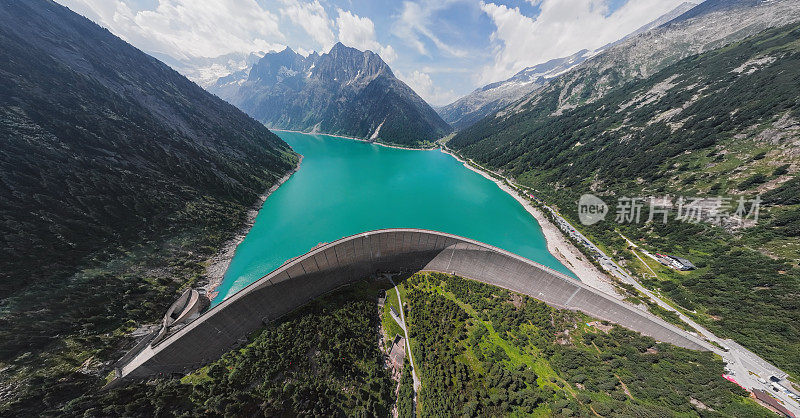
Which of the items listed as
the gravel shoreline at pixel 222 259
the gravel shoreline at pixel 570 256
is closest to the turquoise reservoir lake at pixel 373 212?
the gravel shoreline at pixel 222 259

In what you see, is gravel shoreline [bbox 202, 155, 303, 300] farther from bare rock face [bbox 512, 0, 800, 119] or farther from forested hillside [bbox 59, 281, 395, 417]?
bare rock face [bbox 512, 0, 800, 119]

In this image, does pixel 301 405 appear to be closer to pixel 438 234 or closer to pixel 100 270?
pixel 438 234

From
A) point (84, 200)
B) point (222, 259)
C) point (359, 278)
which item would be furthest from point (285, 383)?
point (84, 200)

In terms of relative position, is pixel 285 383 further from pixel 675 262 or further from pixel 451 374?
pixel 675 262

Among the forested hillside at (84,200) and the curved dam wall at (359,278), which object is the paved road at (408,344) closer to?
the curved dam wall at (359,278)

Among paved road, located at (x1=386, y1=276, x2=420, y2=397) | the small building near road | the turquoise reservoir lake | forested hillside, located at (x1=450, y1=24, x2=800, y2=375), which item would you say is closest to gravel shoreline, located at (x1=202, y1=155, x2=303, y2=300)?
the turquoise reservoir lake

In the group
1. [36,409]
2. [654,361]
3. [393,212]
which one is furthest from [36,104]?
[654,361]
